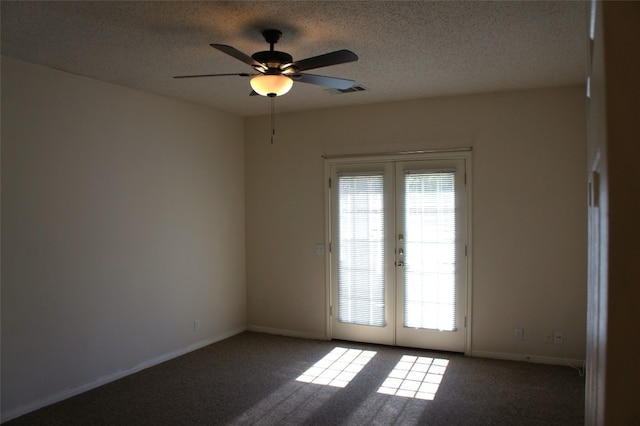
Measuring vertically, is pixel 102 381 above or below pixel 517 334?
below

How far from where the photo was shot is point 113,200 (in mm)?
4305

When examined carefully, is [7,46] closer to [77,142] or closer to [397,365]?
[77,142]

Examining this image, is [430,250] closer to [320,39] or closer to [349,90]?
[349,90]

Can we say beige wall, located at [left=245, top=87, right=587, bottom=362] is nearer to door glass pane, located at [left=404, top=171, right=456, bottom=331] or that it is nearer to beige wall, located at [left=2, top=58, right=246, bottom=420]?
door glass pane, located at [left=404, top=171, right=456, bottom=331]

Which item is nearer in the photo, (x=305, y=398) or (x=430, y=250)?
(x=305, y=398)

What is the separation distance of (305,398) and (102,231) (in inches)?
93.1

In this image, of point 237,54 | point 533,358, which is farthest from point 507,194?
point 237,54

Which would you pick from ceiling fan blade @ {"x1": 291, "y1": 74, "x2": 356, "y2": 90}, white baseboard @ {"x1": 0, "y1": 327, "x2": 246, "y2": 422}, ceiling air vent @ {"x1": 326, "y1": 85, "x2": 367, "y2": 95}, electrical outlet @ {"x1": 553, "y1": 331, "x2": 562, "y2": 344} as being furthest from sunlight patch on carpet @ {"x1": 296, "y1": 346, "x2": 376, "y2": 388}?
ceiling air vent @ {"x1": 326, "y1": 85, "x2": 367, "y2": 95}

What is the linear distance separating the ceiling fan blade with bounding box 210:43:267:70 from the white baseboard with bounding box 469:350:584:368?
3.73 meters

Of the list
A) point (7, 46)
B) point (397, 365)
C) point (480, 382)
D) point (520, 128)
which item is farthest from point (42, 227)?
point (520, 128)

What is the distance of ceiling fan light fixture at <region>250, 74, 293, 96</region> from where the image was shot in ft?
9.82

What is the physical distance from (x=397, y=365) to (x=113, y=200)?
3221 mm

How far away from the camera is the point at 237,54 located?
2.68m

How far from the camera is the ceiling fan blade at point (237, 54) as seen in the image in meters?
2.56
